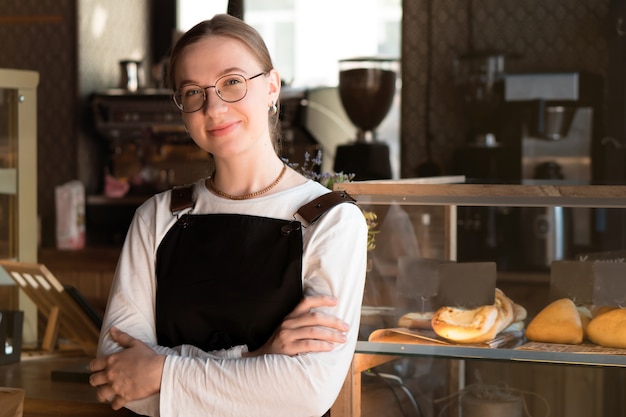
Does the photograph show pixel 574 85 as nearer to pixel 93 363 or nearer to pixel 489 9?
pixel 489 9

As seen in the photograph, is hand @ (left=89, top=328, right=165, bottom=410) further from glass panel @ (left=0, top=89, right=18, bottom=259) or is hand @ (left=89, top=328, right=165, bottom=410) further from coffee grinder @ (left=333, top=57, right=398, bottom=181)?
coffee grinder @ (left=333, top=57, right=398, bottom=181)

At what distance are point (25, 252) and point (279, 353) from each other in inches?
56.2

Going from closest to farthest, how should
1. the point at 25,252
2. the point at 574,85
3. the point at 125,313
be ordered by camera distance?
1. the point at 125,313
2. the point at 25,252
3. the point at 574,85

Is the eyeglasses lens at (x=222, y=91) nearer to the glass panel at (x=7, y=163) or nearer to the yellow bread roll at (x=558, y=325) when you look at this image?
the yellow bread roll at (x=558, y=325)

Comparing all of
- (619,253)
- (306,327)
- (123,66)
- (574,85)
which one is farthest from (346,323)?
(123,66)

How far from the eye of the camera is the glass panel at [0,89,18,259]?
8.17 feet

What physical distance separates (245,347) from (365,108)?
9.24 ft

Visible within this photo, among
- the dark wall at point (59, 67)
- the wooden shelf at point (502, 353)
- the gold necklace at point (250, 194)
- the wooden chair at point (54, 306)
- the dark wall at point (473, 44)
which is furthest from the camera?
the dark wall at point (59, 67)

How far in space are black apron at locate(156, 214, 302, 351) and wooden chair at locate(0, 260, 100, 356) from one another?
2.68 ft

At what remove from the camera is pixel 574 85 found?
154 inches

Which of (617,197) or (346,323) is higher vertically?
(617,197)

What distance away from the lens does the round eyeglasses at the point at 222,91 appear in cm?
138

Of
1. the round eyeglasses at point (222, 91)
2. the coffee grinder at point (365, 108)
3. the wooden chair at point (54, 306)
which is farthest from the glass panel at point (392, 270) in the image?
the coffee grinder at point (365, 108)

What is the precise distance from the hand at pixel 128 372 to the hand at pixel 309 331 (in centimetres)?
17
